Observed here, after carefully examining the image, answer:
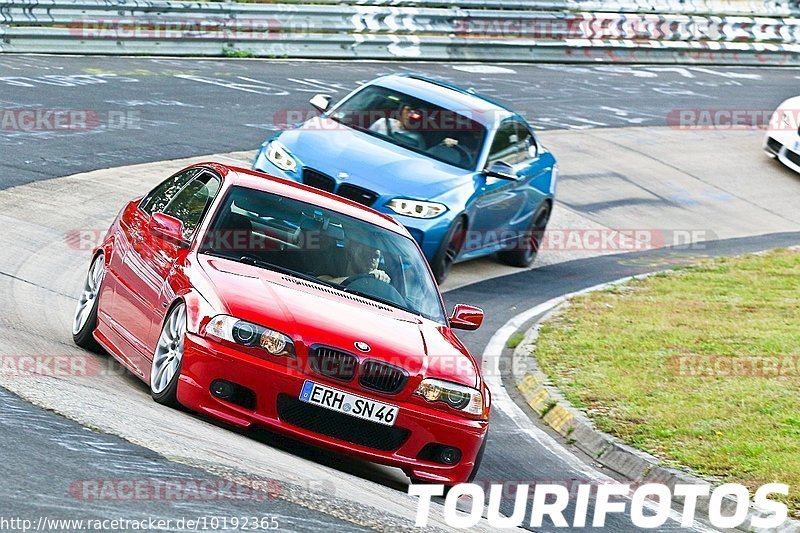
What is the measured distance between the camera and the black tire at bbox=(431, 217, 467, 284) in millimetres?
13625

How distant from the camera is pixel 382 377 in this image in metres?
7.52

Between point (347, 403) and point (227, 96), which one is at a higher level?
point (347, 403)

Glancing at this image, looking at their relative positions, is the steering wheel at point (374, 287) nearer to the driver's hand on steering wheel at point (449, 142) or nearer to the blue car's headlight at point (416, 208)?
the blue car's headlight at point (416, 208)

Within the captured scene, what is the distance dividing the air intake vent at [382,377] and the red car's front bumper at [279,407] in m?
0.05

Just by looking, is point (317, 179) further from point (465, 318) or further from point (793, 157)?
point (793, 157)

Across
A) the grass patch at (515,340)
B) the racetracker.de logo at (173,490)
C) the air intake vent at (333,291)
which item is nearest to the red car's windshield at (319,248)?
the air intake vent at (333,291)

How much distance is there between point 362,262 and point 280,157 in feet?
16.6

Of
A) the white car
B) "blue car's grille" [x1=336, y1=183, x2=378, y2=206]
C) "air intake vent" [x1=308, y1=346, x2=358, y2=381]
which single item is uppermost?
"air intake vent" [x1=308, y1=346, x2=358, y2=381]

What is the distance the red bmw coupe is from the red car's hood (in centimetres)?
1

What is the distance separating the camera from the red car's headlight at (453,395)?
25.0 ft

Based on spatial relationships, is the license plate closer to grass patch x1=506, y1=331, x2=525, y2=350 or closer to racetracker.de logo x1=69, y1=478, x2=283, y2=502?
racetracker.de logo x1=69, y1=478, x2=283, y2=502

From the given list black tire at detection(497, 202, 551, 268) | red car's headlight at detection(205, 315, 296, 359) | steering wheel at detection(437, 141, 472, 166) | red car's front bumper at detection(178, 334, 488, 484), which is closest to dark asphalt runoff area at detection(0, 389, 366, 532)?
red car's front bumper at detection(178, 334, 488, 484)

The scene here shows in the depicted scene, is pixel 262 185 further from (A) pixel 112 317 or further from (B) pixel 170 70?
(B) pixel 170 70

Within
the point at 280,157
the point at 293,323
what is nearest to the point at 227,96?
the point at 280,157
